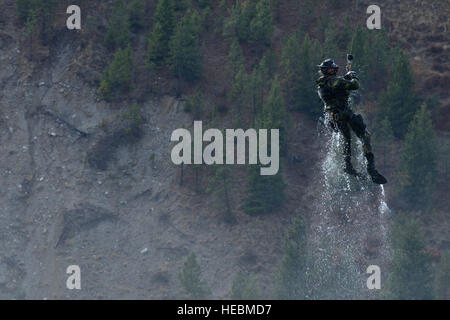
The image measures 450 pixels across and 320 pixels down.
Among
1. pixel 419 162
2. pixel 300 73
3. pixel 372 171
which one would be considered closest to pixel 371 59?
pixel 300 73

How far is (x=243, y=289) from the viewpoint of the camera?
200ft

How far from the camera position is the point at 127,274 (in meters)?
66.8

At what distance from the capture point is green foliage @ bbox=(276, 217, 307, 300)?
62188 mm

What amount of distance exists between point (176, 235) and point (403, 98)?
1634 centimetres

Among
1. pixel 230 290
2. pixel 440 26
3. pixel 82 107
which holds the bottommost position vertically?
pixel 230 290

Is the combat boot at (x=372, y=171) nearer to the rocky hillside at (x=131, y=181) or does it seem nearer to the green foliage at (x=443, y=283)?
the green foliage at (x=443, y=283)

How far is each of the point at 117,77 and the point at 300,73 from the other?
12.1 m

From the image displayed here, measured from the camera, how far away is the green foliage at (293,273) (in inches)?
2448

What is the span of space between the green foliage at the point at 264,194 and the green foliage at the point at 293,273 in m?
6.07

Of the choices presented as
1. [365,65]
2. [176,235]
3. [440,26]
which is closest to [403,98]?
[365,65]

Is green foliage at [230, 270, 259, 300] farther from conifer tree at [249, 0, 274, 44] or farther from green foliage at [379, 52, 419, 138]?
conifer tree at [249, 0, 274, 44]
